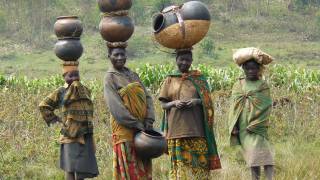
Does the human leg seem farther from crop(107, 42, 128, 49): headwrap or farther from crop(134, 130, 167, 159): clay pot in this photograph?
crop(107, 42, 128, 49): headwrap

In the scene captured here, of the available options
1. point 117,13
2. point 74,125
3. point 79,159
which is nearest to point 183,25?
point 117,13

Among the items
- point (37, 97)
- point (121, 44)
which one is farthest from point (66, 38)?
point (37, 97)

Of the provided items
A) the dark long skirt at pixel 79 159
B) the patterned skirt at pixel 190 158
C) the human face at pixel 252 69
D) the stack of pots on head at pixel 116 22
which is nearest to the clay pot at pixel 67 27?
the stack of pots on head at pixel 116 22

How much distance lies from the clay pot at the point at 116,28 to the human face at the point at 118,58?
0.36 ft

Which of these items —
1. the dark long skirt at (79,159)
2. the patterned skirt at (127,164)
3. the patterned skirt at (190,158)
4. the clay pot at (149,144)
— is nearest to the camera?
the clay pot at (149,144)

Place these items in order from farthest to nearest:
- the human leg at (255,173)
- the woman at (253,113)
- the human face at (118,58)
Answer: the human leg at (255,173) < the woman at (253,113) < the human face at (118,58)

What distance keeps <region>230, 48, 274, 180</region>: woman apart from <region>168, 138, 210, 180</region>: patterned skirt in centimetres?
51

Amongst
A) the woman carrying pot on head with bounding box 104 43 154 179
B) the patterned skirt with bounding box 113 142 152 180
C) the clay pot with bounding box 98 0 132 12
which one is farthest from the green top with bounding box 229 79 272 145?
the clay pot with bounding box 98 0 132 12

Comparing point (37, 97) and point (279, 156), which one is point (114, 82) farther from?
point (37, 97)

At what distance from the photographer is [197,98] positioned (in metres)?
5.57

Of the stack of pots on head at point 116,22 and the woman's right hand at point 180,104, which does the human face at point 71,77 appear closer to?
the stack of pots on head at point 116,22

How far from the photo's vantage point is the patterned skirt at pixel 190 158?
554cm

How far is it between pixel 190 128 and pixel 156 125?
311cm

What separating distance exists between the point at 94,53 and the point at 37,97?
27348 mm
